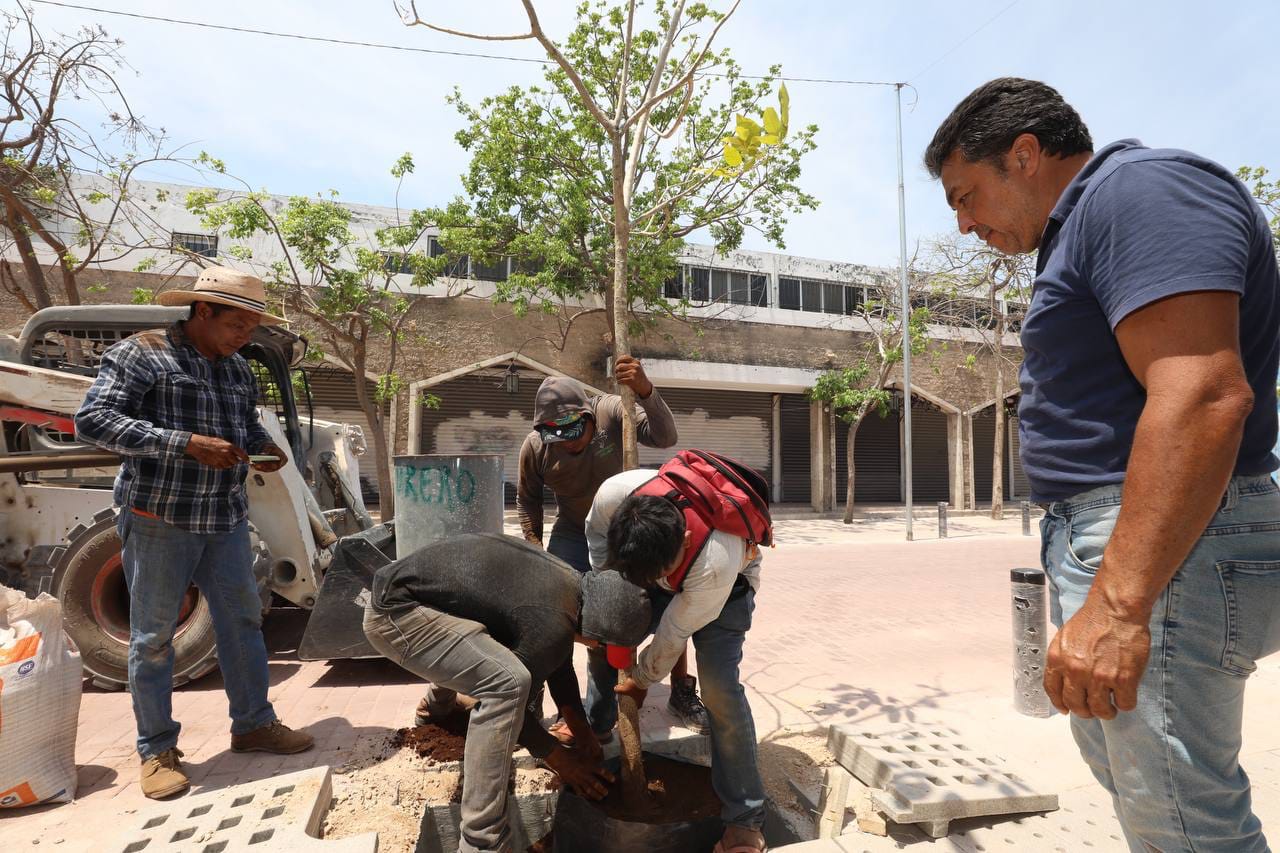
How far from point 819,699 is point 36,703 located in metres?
3.75

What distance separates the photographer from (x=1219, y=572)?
4.03 feet

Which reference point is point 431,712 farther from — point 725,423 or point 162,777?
point 725,423

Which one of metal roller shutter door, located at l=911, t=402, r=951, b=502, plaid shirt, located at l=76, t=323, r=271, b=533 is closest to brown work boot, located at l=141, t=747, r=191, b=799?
plaid shirt, located at l=76, t=323, r=271, b=533

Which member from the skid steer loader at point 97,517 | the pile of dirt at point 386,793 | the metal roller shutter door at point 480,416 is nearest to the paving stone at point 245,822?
the pile of dirt at point 386,793

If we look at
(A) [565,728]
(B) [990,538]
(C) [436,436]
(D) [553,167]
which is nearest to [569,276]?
(D) [553,167]

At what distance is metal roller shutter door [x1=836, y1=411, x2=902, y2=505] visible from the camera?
19.7 m

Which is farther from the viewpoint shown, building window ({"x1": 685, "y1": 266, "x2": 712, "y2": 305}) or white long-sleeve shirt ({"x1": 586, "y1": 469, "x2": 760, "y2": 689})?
building window ({"x1": 685, "y1": 266, "x2": 712, "y2": 305})

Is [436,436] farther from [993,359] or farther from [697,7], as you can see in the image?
[993,359]

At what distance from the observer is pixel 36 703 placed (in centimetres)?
275

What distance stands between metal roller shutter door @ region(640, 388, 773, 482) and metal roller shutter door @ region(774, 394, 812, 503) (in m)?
0.46

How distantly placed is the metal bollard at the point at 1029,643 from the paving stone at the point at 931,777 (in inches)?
33.7

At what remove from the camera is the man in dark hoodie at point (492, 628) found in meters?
2.28

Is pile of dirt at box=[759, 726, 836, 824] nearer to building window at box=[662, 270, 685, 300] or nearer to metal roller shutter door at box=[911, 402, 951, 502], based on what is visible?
building window at box=[662, 270, 685, 300]

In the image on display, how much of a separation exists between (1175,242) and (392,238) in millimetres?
12540
